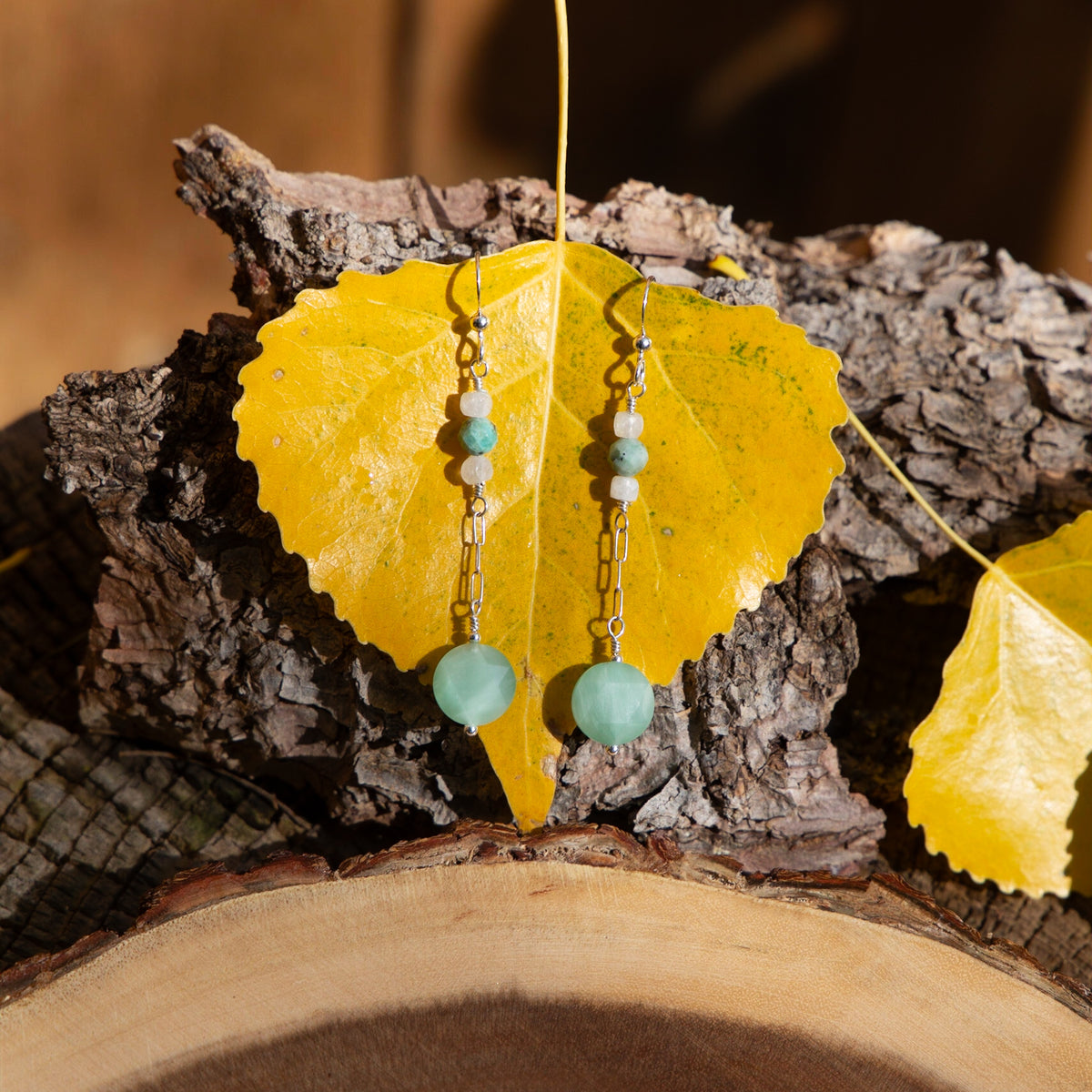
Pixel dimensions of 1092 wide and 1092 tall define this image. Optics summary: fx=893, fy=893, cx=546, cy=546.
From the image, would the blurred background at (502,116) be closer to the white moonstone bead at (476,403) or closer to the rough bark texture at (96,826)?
the rough bark texture at (96,826)

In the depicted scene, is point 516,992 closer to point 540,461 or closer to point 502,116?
point 540,461

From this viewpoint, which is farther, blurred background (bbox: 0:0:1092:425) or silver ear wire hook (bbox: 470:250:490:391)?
blurred background (bbox: 0:0:1092:425)

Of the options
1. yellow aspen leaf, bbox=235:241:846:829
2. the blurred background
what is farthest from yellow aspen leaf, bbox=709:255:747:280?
the blurred background

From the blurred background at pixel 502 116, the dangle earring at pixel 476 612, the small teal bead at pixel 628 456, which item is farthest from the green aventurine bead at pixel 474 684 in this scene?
the blurred background at pixel 502 116

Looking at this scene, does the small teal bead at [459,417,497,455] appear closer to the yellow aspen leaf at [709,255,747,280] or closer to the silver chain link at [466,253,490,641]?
the silver chain link at [466,253,490,641]

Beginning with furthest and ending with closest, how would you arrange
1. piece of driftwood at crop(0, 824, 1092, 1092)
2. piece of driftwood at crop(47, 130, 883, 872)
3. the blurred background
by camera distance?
the blurred background
piece of driftwood at crop(47, 130, 883, 872)
piece of driftwood at crop(0, 824, 1092, 1092)

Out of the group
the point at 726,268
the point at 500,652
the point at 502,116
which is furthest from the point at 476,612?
the point at 502,116

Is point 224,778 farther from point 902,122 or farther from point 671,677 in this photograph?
point 902,122

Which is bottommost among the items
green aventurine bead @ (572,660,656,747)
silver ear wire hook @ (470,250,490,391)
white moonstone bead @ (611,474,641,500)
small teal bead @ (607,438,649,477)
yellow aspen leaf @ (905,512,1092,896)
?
yellow aspen leaf @ (905,512,1092,896)
